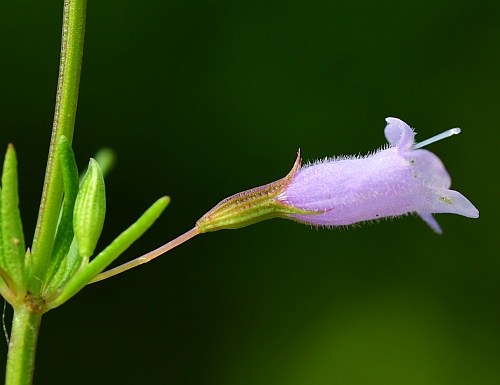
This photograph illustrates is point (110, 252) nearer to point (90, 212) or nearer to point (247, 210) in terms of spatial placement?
point (90, 212)

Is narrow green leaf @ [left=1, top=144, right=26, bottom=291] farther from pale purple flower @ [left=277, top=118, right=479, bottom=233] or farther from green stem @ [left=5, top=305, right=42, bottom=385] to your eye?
pale purple flower @ [left=277, top=118, right=479, bottom=233]

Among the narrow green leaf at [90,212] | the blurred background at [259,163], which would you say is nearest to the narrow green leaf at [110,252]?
the narrow green leaf at [90,212]

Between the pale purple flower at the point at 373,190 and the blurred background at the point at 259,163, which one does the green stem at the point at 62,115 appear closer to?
the pale purple flower at the point at 373,190

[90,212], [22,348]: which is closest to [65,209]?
[90,212]

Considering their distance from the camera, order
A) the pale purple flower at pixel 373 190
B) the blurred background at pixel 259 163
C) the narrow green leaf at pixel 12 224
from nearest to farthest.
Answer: the narrow green leaf at pixel 12 224, the pale purple flower at pixel 373 190, the blurred background at pixel 259 163

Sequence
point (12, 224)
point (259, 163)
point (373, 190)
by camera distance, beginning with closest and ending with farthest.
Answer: point (12, 224) < point (373, 190) < point (259, 163)

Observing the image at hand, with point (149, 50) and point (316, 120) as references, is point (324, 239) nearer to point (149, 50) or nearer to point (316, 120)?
point (316, 120)
